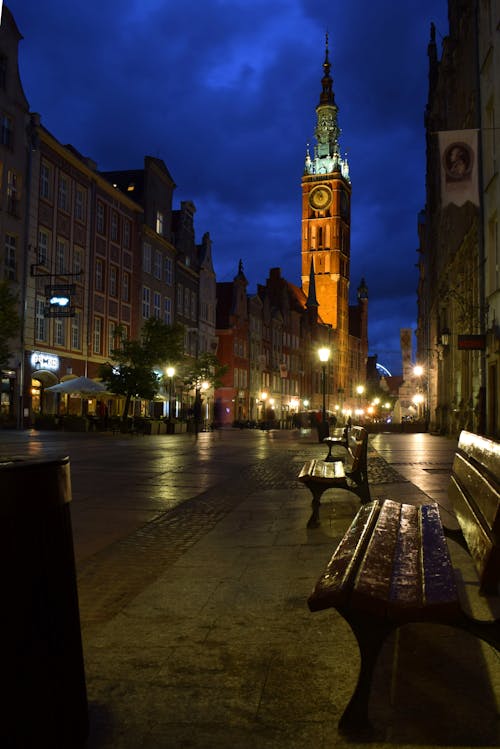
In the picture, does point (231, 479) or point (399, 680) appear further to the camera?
point (231, 479)

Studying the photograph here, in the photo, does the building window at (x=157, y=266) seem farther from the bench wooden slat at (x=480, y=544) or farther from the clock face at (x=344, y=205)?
the clock face at (x=344, y=205)

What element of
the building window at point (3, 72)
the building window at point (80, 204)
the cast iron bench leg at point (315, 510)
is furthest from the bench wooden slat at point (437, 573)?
the building window at point (80, 204)

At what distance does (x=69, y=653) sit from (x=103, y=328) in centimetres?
4419

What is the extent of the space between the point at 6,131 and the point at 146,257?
18.2m

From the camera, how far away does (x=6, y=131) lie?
34.9m

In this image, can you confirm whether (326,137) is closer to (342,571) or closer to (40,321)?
(40,321)

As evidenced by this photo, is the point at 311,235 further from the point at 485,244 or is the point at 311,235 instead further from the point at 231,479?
the point at 231,479

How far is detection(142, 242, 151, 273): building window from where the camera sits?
170ft

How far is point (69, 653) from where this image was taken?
234cm

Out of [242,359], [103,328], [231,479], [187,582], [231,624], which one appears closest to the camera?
[231,624]

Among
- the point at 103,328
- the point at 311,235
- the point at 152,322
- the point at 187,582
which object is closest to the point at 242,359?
the point at 103,328

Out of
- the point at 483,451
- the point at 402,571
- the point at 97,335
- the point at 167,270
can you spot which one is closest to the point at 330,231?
the point at 167,270

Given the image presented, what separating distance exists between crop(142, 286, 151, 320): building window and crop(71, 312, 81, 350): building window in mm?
9750

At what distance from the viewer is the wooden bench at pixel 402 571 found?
8.47 feet
